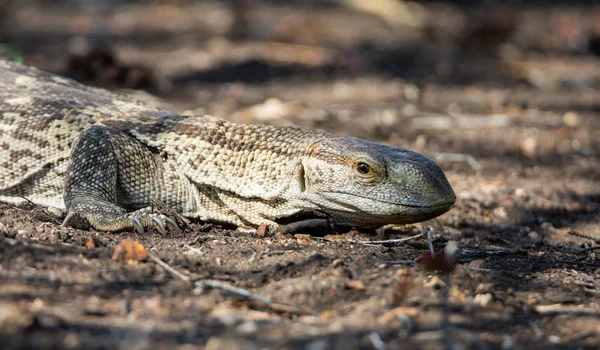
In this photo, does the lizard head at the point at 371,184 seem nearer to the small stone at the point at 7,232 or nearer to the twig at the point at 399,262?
the twig at the point at 399,262

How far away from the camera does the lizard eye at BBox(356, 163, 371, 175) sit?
5.22 m

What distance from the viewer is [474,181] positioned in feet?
24.3

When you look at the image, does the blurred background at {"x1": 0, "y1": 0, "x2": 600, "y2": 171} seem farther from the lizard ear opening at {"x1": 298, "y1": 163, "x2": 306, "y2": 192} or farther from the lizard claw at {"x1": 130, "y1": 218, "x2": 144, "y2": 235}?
the lizard claw at {"x1": 130, "y1": 218, "x2": 144, "y2": 235}

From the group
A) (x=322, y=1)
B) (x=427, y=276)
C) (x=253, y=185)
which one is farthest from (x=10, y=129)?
(x=322, y=1)

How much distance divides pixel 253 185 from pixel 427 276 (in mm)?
1624

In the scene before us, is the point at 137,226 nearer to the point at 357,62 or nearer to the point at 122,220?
the point at 122,220

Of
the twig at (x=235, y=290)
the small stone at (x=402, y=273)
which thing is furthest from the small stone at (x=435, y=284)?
the twig at (x=235, y=290)

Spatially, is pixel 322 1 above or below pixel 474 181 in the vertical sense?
above

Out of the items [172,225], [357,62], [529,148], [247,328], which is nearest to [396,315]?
[247,328]

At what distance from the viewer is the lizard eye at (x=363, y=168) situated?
5.22m

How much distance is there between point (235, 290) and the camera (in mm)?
4004

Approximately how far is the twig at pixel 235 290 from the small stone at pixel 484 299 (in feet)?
3.53

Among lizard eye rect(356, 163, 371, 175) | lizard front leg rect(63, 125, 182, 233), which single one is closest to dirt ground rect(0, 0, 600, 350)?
lizard front leg rect(63, 125, 182, 233)

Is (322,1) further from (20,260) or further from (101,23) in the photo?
(20,260)
